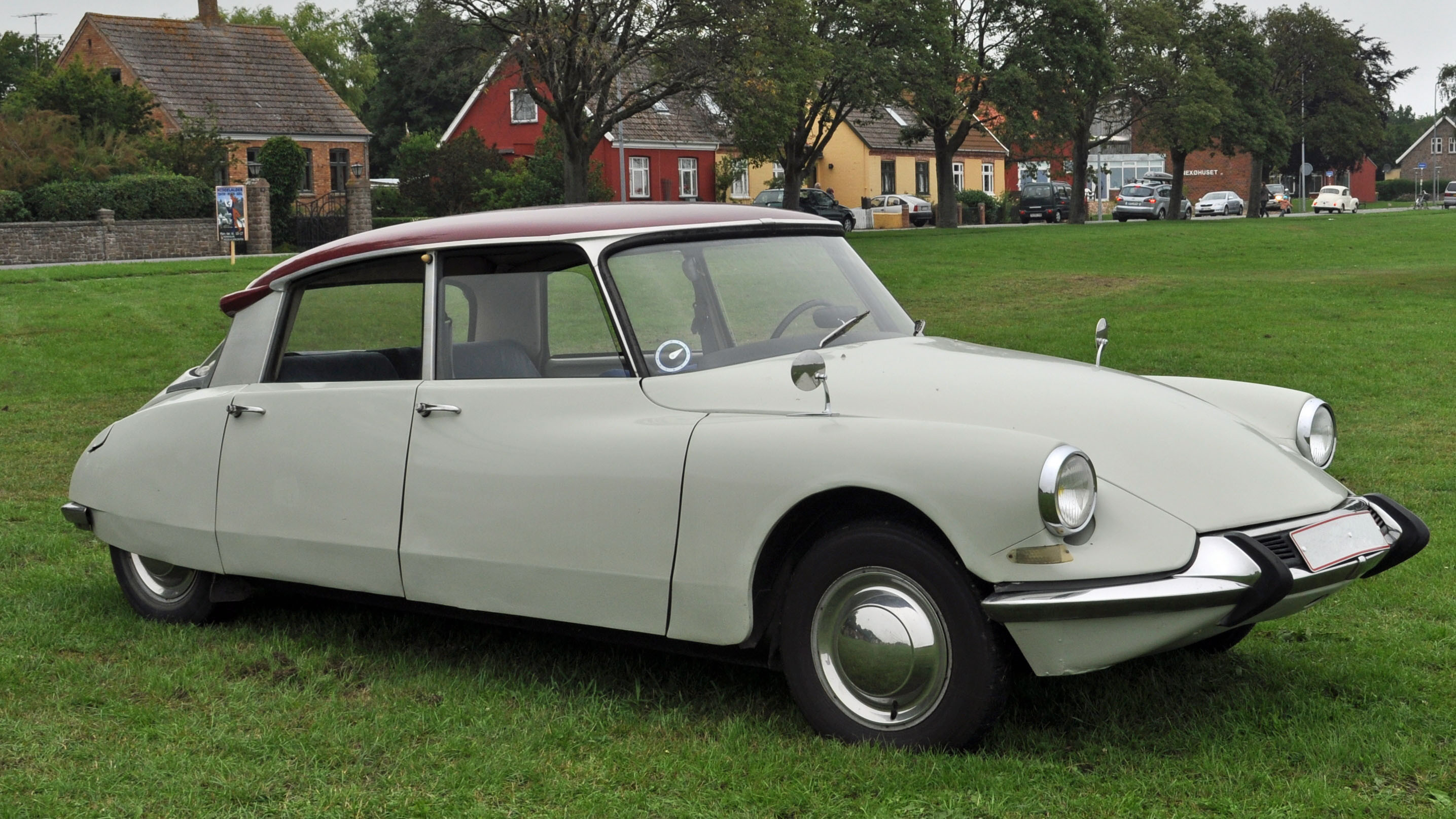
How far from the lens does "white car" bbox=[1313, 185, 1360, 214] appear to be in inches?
2758

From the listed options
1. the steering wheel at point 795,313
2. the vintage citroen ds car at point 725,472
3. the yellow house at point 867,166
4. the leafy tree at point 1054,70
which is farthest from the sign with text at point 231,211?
the yellow house at point 867,166

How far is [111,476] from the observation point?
5.80 meters

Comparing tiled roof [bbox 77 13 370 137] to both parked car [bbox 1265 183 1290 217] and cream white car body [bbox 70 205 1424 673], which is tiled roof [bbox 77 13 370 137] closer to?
cream white car body [bbox 70 205 1424 673]

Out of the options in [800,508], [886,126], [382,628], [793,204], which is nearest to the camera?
[800,508]

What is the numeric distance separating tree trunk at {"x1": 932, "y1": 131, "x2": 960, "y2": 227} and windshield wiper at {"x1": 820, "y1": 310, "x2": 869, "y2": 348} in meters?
47.2

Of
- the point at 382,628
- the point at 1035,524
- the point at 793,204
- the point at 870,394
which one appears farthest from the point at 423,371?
the point at 793,204

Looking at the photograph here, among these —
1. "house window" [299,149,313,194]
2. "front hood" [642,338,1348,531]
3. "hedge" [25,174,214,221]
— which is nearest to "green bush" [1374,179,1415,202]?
"house window" [299,149,313,194]

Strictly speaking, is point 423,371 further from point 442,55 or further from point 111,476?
point 442,55

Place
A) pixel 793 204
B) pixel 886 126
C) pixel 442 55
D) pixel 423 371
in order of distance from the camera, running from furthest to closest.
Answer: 1. pixel 886 126
2. pixel 793 204
3. pixel 442 55
4. pixel 423 371

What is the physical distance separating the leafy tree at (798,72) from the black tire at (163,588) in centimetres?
2993

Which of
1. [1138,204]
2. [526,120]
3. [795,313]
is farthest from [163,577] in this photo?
[1138,204]

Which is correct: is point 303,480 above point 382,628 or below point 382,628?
above

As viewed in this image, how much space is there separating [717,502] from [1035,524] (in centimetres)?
96

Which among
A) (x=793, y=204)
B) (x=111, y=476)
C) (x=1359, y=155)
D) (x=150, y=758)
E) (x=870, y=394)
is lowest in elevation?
(x=150, y=758)
